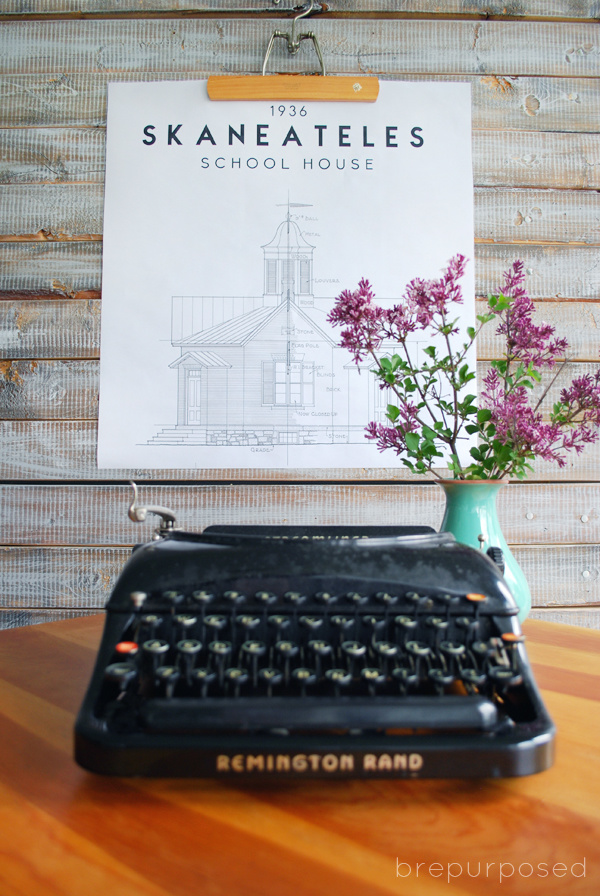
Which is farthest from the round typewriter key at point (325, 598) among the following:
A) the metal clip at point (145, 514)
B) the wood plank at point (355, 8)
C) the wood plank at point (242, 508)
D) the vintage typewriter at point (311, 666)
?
the wood plank at point (355, 8)

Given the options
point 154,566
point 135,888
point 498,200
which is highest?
point 498,200

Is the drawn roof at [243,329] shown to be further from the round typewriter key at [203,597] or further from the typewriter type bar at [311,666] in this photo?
the round typewriter key at [203,597]

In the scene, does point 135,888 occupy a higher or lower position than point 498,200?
lower

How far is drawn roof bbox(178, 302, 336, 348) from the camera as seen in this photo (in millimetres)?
1369

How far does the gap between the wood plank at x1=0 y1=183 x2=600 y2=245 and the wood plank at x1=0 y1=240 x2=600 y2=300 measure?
23 millimetres

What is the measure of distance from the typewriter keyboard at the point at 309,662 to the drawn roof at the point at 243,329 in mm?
915

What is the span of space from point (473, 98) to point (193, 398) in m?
1.00

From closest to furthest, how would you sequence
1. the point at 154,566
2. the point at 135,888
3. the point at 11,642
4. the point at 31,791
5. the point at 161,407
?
the point at 135,888 < the point at 31,791 < the point at 154,566 < the point at 11,642 < the point at 161,407

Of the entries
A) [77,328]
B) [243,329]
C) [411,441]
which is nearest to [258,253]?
[243,329]

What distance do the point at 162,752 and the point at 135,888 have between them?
0.09 metres

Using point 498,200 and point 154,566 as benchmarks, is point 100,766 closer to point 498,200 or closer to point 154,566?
point 154,566

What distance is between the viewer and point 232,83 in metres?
1.38

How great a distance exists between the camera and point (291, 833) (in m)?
0.40

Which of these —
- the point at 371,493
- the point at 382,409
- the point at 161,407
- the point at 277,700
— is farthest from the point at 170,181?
the point at 277,700
